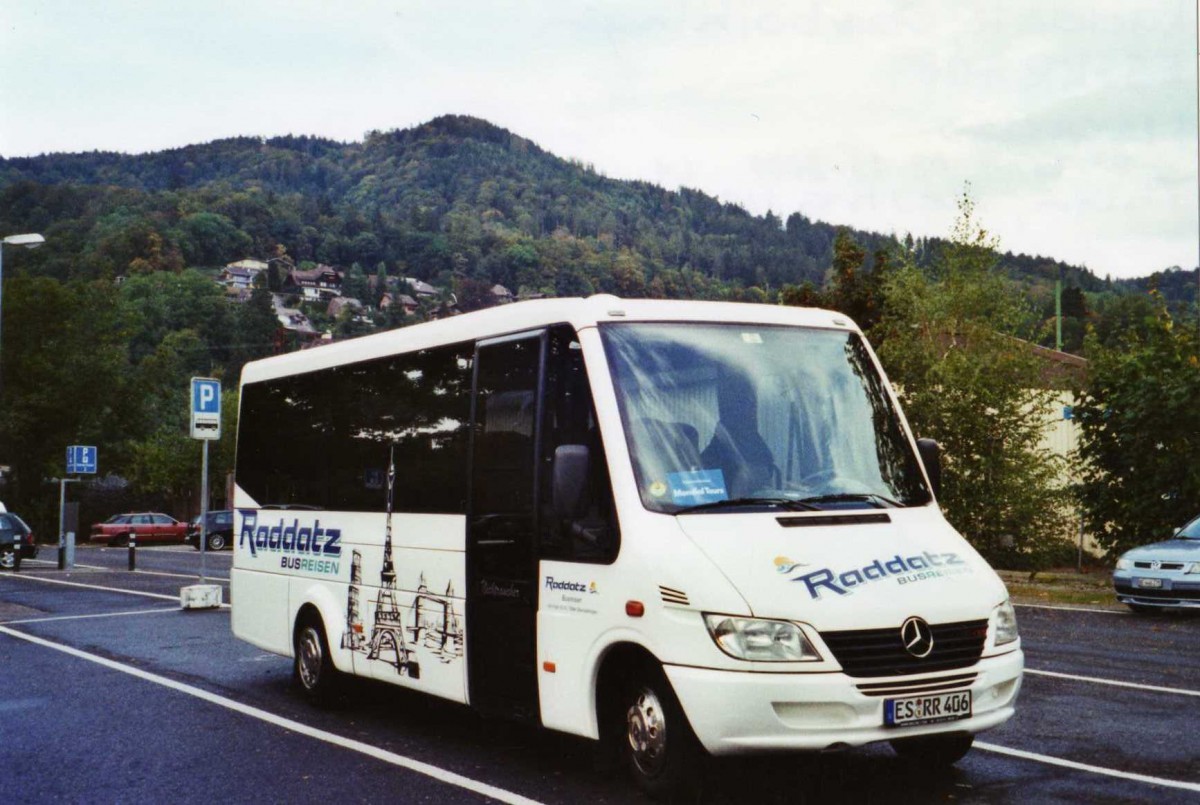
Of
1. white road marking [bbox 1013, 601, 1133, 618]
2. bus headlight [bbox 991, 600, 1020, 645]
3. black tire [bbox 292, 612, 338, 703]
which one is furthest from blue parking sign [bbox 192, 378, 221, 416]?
bus headlight [bbox 991, 600, 1020, 645]

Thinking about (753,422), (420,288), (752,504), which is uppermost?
(420,288)

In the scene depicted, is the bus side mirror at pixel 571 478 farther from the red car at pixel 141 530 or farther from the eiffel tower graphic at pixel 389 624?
the red car at pixel 141 530

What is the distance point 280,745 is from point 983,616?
15.3 ft

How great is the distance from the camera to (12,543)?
33.8 meters

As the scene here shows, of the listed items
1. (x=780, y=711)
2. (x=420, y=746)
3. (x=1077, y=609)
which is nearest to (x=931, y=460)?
(x=780, y=711)

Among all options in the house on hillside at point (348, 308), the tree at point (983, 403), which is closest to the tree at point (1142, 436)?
the tree at point (983, 403)

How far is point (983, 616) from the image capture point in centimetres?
665

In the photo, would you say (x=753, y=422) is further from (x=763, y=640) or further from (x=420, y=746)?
(x=420, y=746)

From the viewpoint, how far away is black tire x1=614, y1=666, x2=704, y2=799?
6398 millimetres

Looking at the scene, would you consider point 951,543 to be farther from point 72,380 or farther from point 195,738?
point 72,380

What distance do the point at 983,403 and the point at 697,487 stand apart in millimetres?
22274

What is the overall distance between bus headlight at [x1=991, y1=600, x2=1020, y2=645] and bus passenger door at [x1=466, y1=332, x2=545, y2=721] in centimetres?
249

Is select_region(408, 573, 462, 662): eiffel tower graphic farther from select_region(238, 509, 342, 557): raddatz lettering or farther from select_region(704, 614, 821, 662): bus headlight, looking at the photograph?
select_region(704, 614, 821, 662): bus headlight

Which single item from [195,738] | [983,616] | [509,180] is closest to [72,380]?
[195,738]
